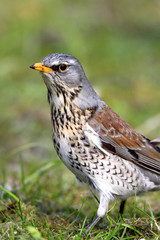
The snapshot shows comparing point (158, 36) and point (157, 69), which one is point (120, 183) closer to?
point (157, 69)

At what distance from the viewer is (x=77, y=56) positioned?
11352 mm

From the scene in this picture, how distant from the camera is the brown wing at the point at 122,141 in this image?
472 cm

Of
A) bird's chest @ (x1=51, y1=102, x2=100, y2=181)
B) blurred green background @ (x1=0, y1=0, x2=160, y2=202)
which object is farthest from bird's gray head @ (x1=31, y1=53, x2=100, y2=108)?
blurred green background @ (x1=0, y1=0, x2=160, y2=202)

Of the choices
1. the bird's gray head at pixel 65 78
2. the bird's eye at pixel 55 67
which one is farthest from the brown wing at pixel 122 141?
the bird's eye at pixel 55 67

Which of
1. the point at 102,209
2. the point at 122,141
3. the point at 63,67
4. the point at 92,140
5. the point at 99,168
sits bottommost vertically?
the point at 102,209

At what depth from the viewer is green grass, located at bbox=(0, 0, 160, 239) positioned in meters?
4.60

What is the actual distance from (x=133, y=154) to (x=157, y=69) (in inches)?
281

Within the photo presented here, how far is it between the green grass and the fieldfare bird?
0.94ft

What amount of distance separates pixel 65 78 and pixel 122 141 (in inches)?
36.1

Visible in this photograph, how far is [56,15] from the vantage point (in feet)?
45.6

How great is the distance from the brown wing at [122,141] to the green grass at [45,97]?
1.74 ft

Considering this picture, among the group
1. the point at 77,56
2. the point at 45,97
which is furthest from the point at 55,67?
the point at 77,56

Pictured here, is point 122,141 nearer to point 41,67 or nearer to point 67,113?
point 67,113

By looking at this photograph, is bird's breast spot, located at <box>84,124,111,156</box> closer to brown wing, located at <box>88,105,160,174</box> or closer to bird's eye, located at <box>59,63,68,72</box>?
brown wing, located at <box>88,105,160,174</box>
